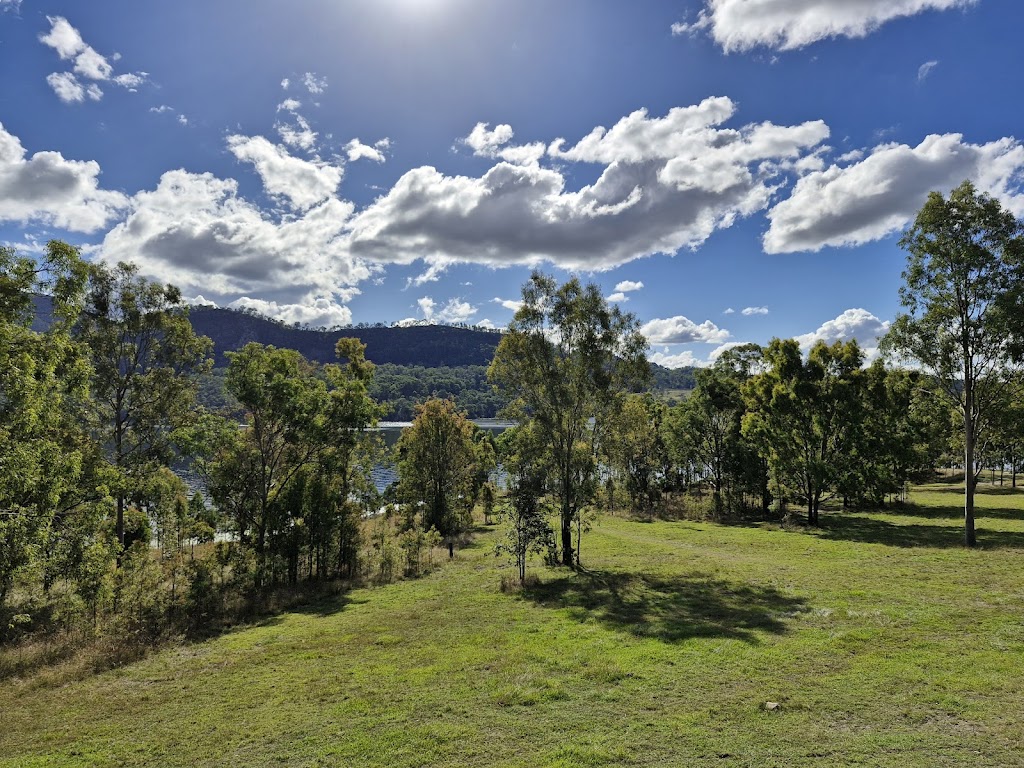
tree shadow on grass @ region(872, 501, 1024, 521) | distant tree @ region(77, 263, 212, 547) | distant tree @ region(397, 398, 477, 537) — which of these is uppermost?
distant tree @ region(77, 263, 212, 547)

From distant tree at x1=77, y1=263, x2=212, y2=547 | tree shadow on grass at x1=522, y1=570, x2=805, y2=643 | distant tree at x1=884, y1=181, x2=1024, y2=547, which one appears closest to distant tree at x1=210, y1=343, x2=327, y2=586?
distant tree at x1=77, y1=263, x2=212, y2=547

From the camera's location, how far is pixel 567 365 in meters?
29.2

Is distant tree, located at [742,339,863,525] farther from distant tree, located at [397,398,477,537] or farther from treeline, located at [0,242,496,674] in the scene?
treeline, located at [0,242,496,674]

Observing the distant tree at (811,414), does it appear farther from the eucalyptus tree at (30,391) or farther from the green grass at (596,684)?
the eucalyptus tree at (30,391)

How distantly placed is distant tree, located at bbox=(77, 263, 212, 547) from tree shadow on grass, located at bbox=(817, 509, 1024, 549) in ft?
132

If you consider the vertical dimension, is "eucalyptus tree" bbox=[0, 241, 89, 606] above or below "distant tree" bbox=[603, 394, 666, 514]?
above

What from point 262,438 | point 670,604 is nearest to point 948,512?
point 670,604

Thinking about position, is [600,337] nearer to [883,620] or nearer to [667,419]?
[883,620]

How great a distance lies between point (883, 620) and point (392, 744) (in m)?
14.0

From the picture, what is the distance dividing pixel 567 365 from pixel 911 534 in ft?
76.0

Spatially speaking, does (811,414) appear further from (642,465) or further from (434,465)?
(434,465)

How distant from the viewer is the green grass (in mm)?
9102

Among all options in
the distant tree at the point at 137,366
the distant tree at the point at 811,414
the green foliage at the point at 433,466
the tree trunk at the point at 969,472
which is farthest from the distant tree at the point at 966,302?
the distant tree at the point at 137,366

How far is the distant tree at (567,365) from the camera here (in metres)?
28.9
